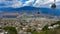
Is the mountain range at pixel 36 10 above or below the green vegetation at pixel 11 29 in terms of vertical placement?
above

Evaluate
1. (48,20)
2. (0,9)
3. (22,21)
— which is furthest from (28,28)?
(0,9)

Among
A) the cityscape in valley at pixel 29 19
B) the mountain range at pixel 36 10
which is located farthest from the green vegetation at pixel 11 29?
the mountain range at pixel 36 10

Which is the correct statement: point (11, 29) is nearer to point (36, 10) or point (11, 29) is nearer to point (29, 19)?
point (29, 19)

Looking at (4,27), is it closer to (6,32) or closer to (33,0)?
(6,32)

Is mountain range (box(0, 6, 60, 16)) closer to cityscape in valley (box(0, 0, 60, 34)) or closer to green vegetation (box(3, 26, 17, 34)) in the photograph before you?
cityscape in valley (box(0, 0, 60, 34))

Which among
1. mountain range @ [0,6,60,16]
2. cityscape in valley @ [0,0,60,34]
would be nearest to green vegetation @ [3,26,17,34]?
cityscape in valley @ [0,0,60,34]

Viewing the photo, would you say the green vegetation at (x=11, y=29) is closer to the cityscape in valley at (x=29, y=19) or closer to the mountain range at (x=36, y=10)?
the cityscape in valley at (x=29, y=19)

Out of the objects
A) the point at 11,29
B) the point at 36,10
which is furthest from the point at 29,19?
the point at 11,29

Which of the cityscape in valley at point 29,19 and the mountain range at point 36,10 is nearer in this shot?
the cityscape in valley at point 29,19
